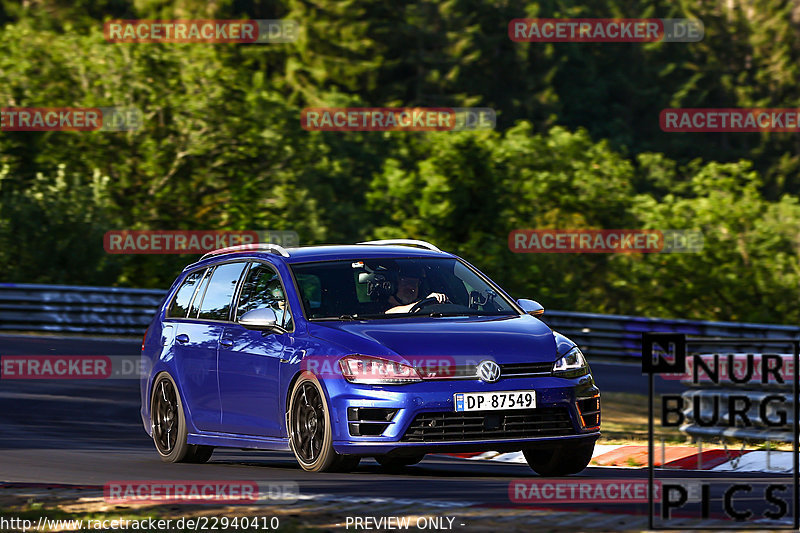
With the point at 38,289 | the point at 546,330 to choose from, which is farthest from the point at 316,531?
the point at 38,289

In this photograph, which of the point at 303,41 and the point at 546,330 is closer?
the point at 546,330

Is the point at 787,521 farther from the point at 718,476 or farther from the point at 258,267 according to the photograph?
the point at 258,267

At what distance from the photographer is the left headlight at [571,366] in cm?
1030

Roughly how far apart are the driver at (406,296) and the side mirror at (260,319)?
2.66 feet

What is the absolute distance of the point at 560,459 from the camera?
1081cm

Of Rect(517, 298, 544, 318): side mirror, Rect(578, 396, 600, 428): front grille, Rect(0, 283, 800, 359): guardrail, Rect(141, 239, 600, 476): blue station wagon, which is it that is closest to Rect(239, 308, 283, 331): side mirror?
Rect(141, 239, 600, 476): blue station wagon

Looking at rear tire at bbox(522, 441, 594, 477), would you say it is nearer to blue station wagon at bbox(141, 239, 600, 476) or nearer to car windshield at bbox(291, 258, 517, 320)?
blue station wagon at bbox(141, 239, 600, 476)

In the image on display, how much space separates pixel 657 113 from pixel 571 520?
9246cm

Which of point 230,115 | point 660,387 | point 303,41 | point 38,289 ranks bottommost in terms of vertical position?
point 660,387

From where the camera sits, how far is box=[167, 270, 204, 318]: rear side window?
12.8 m

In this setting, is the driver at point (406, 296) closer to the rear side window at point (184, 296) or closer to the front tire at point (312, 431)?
the front tire at point (312, 431)

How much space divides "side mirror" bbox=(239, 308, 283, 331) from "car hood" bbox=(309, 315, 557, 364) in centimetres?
32

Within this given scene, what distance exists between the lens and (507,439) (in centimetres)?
1006

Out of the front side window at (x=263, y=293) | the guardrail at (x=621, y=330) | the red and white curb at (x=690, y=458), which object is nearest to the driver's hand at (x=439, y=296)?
the front side window at (x=263, y=293)
